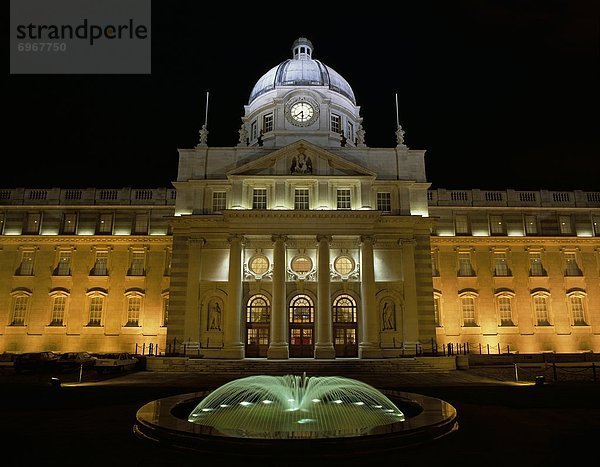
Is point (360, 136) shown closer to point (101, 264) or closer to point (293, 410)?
point (101, 264)

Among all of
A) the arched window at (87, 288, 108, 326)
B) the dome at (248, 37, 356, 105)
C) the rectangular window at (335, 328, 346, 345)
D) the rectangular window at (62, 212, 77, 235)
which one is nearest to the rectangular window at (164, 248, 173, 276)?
the arched window at (87, 288, 108, 326)

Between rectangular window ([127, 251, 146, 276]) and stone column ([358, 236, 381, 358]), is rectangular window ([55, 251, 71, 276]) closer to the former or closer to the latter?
rectangular window ([127, 251, 146, 276])

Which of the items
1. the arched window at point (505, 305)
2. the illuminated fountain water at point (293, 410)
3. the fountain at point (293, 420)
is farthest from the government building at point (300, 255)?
the fountain at point (293, 420)

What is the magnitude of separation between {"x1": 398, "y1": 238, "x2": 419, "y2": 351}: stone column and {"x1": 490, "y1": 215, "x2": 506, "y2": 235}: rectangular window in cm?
1261

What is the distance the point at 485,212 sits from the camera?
45625 mm

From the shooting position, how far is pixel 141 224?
148 ft

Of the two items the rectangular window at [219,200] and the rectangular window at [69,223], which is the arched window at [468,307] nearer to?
the rectangular window at [219,200]

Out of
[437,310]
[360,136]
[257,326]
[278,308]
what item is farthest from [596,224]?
[257,326]

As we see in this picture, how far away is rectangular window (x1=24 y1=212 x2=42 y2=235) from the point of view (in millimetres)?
44656

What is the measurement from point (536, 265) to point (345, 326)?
2127cm

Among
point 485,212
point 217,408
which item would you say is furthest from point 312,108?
point 217,408

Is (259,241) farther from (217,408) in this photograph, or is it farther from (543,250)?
(543,250)

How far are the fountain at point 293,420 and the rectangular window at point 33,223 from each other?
3675cm

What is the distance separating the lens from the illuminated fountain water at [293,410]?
10.8 metres
